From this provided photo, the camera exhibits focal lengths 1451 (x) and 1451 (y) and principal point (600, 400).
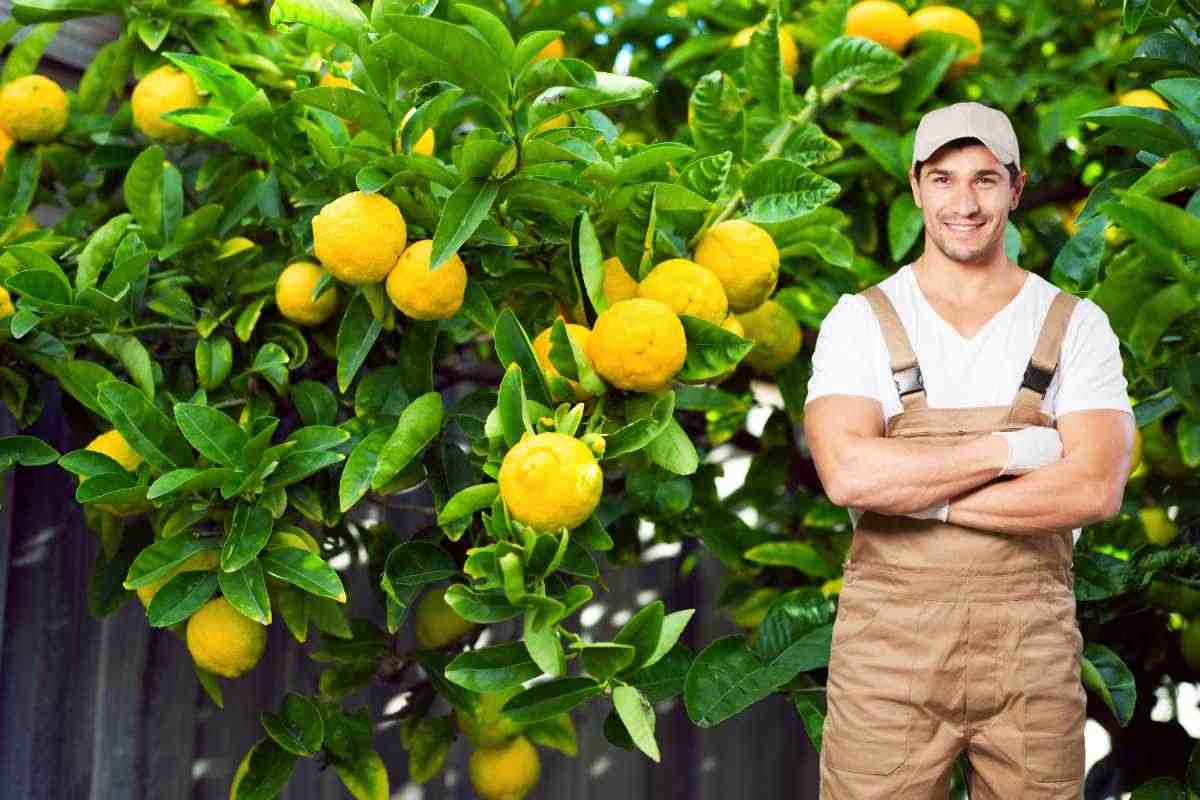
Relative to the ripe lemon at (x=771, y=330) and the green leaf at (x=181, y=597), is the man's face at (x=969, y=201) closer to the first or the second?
the ripe lemon at (x=771, y=330)

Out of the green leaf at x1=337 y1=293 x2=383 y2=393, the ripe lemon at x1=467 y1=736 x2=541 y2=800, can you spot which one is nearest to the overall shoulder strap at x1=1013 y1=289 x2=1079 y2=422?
the green leaf at x1=337 y1=293 x2=383 y2=393

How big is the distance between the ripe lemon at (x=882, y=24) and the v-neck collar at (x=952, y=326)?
675mm

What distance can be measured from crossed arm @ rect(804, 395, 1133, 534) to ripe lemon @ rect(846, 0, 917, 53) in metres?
0.81

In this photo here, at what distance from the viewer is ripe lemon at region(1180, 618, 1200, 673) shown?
176 cm

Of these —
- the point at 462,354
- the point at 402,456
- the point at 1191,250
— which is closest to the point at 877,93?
the point at 462,354

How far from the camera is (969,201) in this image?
3.92ft

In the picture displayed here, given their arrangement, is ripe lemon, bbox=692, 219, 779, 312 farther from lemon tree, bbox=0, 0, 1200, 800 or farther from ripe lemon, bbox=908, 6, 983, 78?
ripe lemon, bbox=908, 6, 983, 78

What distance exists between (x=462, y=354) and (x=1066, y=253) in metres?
0.78

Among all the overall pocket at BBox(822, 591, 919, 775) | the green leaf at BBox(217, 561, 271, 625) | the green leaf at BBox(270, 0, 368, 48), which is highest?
the green leaf at BBox(270, 0, 368, 48)

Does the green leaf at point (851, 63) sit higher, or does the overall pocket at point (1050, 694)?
the green leaf at point (851, 63)

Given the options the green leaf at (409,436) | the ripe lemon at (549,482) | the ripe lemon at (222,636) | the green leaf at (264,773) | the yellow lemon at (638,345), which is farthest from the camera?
the green leaf at (264,773)

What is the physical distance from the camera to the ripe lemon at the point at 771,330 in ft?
5.32

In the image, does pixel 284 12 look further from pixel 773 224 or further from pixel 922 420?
pixel 922 420

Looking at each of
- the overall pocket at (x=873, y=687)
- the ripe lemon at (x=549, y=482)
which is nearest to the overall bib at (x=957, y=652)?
the overall pocket at (x=873, y=687)
